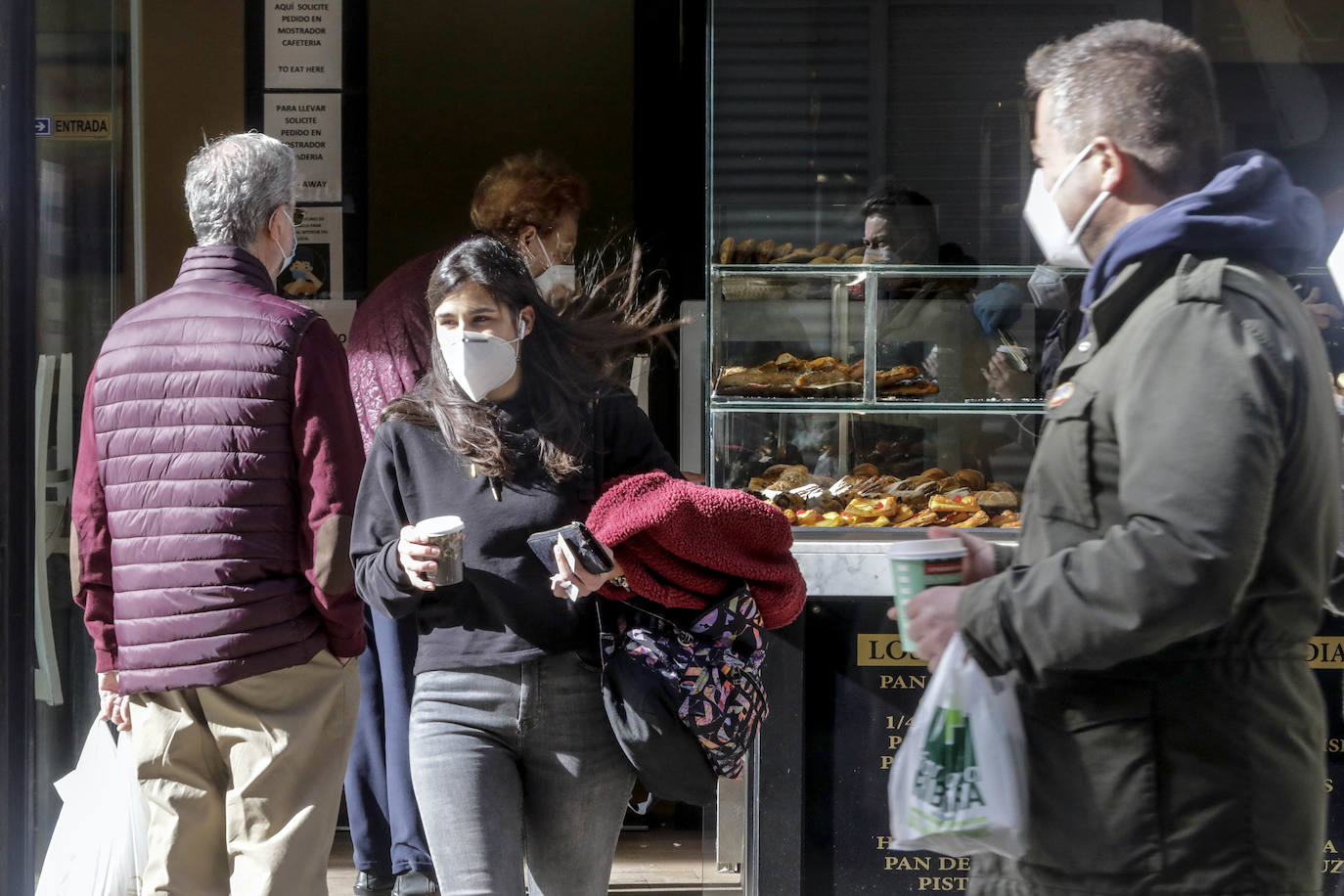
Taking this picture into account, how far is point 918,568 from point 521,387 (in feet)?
3.79

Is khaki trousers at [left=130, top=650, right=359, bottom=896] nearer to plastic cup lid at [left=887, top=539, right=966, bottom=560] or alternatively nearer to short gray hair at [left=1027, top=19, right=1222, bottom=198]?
plastic cup lid at [left=887, top=539, right=966, bottom=560]

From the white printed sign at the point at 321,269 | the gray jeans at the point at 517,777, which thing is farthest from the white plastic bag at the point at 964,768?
the white printed sign at the point at 321,269

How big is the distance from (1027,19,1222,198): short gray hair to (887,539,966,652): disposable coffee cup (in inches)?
22.4

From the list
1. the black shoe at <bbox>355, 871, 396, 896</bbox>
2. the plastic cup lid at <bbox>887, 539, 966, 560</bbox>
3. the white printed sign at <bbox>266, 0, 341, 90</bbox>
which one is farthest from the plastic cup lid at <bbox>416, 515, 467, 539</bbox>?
the white printed sign at <bbox>266, 0, 341, 90</bbox>

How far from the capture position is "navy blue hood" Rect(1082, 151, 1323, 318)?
1700 mm

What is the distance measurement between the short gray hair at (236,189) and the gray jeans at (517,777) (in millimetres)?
1081

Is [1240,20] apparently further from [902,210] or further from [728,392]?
[728,392]

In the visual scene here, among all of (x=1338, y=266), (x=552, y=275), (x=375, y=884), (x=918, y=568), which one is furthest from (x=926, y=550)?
(x=375, y=884)

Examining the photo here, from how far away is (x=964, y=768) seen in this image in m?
1.78

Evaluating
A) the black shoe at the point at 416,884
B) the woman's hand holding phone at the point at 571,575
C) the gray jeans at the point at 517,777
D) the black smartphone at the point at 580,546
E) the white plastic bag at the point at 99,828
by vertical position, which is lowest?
the black shoe at the point at 416,884

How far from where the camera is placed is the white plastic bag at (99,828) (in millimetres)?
3270

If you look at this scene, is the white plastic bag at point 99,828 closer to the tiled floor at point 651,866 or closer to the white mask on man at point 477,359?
the tiled floor at point 651,866

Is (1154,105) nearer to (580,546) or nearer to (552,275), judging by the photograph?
(580,546)

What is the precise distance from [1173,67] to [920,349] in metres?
2.14
